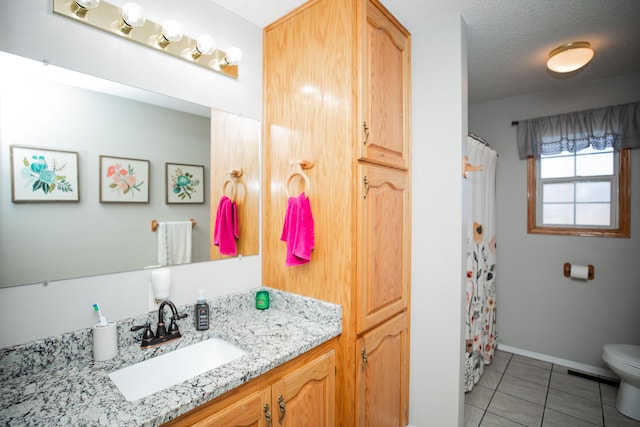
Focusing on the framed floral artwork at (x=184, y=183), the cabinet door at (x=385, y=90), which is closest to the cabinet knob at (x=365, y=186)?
the cabinet door at (x=385, y=90)

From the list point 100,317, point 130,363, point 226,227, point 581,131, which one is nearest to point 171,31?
point 226,227

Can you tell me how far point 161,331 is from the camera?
1.27 meters

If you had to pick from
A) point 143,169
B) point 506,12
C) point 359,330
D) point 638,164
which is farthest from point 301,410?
point 638,164

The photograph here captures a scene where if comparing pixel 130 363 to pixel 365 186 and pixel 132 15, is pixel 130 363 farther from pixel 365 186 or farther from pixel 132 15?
pixel 132 15

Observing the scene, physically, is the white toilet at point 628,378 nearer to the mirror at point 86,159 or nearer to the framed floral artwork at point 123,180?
the mirror at point 86,159

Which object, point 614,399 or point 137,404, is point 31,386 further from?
point 614,399

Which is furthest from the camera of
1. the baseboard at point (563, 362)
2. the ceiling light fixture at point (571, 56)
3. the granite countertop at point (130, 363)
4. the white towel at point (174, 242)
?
the baseboard at point (563, 362)

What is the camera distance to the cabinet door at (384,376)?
1.47 metres

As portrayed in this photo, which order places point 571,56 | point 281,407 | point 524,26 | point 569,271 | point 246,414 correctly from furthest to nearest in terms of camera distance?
point 569,271
point 571,56
point 524,26
point 281,407
point 246,414

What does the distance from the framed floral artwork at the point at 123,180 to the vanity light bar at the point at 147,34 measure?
528 mm

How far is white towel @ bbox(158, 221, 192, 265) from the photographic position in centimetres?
138

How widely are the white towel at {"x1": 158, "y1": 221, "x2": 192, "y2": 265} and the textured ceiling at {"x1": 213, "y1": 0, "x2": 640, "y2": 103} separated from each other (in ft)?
3.94

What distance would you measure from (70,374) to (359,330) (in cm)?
114

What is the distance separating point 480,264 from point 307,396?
1.90m
